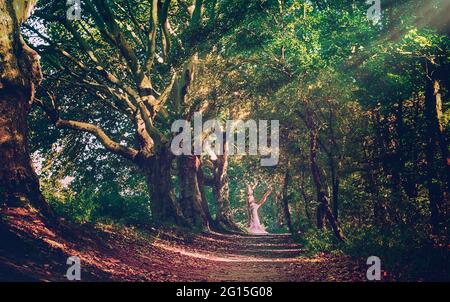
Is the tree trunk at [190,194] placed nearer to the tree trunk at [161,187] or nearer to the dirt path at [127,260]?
the tree trunk at [161,187]

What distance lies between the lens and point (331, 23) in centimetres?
1303

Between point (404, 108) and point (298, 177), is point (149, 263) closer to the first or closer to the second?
point (404, 108)

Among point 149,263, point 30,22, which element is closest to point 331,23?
point 149,263

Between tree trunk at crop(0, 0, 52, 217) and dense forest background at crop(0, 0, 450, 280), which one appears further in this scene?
dense forest background at crop(0, 0, 450, 280)

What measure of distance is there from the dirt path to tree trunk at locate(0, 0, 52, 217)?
0.67 m

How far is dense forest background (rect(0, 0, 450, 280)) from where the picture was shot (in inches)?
444

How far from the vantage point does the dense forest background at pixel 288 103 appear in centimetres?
1127

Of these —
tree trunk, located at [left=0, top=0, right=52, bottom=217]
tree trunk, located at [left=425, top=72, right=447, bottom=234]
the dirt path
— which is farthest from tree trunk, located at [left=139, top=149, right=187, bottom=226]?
tree trunk, located at [left=425, top=72, right=447, bottom=234]

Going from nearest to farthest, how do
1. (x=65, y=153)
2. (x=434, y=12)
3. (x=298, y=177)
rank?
(x=434, y=12), (x=65, y=153), (x=298, y=177)

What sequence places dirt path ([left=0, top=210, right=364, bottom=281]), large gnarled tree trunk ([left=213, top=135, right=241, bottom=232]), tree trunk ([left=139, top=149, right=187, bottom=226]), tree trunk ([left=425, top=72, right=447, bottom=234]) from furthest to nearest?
large gnarled tree trunk ([left=213, top=135, right=241, bottom=232])
tree trunk ([left=139, top=149, right=187, bottom=226])
tree trunk ([left=425, top=72, right=447, bottom=234])
dirt path ([left=0, top=210, right=364, bottom=281])

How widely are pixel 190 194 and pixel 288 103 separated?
32.0 feet

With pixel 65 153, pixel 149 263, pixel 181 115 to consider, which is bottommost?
pixel 149 263

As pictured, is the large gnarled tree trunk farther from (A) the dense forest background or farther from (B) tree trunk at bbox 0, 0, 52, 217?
(B) tree trunk at bbox 0, 0, 52, 217

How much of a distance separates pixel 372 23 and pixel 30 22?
44.4 ft
